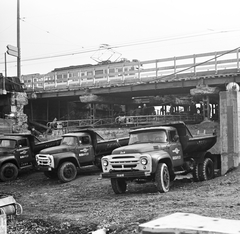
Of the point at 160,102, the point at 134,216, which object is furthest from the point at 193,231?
the point at 160,102

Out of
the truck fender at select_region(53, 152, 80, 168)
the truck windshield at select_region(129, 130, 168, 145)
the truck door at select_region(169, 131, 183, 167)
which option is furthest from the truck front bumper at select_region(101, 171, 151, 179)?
the truck fender at select_region(53, 152, 80, 168)

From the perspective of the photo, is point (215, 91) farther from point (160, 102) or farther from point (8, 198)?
point (8, 198)

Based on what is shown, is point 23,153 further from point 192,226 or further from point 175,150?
point 192,226

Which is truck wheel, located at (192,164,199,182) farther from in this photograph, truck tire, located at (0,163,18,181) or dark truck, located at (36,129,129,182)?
truck tire, located at (0,163,18,181)

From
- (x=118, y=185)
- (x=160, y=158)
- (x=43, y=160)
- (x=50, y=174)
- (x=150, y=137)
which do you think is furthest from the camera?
(x=50, y=174)

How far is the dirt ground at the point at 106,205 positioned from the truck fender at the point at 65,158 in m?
0.95

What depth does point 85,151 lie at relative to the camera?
15703mm

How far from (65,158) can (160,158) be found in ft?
17.1

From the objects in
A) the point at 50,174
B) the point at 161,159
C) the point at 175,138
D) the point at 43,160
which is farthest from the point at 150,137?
the point at 50,174

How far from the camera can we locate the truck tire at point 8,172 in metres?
16.2

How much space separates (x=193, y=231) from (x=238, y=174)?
1087 cm

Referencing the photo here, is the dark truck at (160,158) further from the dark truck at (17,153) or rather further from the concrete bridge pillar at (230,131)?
the dark truck at (17,153)

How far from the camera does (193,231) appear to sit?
2.46 metres

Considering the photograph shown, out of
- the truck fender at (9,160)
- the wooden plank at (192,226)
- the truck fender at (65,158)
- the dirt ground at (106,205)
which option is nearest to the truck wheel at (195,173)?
the dirt ground at (106,205)
